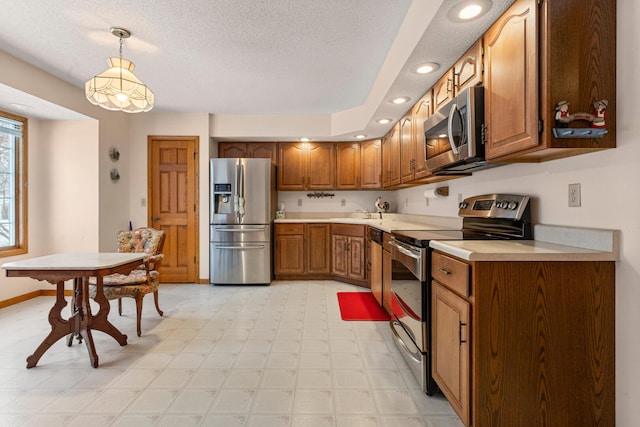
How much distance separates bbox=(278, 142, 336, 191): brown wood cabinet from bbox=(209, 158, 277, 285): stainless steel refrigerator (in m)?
0.54

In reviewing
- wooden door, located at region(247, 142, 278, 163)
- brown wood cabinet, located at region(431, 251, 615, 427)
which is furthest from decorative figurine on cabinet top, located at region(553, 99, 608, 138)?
wooden door, located at region(247, 142, 278, 163)

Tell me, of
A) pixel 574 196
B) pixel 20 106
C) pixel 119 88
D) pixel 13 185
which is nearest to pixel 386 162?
pixel 574 196

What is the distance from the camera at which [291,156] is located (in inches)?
188

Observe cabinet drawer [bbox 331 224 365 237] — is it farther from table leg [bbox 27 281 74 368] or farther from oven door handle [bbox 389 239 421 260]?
table leg [bbox 27 281 74 368]

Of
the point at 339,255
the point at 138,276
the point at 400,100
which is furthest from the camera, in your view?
the point at 339,255

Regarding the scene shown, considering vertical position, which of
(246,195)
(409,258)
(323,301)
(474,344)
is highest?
(246,195)

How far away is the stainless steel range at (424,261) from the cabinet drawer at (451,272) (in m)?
0.09

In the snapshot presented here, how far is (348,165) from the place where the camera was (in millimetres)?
4762

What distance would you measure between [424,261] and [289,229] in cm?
293

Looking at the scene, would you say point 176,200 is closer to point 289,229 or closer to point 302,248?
point 289,229

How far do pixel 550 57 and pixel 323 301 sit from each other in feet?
9.71

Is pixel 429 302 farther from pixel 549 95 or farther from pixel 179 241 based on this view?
pixel 179 241

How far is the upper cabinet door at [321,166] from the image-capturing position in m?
4.78

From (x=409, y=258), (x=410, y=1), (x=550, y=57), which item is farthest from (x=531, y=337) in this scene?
(x=410, y=1)
